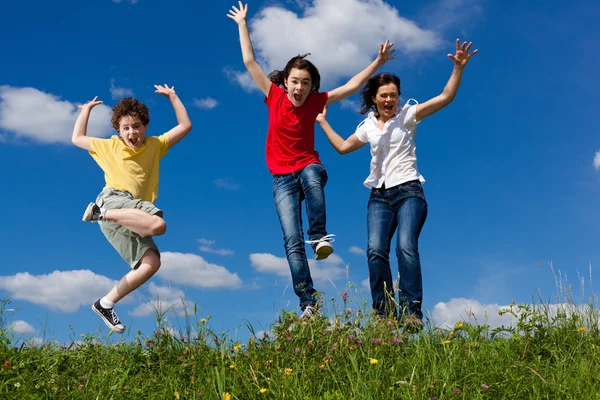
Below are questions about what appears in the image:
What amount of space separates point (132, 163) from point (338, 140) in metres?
2.66

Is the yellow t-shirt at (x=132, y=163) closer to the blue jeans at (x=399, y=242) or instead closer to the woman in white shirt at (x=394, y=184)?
the woman in white shirt at (x=394, y=184)

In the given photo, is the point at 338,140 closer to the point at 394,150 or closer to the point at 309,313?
the point at 394,150

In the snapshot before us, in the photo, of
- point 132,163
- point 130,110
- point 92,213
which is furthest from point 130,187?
point 130,110

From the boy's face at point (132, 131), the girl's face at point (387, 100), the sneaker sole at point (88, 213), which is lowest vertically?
the sneaker sole at point (88, 213)

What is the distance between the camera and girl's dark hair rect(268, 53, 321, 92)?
772 cm

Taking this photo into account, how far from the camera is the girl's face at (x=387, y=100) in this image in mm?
7523

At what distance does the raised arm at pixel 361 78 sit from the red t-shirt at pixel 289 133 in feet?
1.02

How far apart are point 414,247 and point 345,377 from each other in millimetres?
2408

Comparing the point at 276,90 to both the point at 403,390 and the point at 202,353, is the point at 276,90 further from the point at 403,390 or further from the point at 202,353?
the point at 403,390

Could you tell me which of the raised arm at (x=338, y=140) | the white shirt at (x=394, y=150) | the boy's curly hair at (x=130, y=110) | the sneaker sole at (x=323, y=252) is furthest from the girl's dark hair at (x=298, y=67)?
the sneaker sole at (x=323, y=252)

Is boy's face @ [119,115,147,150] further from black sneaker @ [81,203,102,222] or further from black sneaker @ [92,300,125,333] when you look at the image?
black sneaker @ [92,300,125,333]

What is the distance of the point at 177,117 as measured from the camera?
26.8ft

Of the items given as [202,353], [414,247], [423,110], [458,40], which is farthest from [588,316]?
→ [202,353]

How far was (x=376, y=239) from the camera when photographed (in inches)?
274
